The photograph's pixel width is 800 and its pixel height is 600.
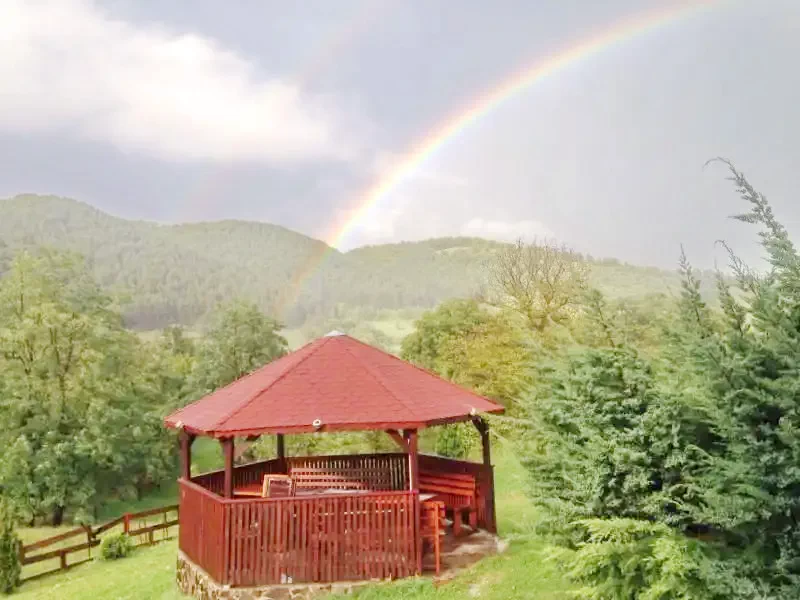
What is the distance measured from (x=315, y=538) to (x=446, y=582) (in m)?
1.84

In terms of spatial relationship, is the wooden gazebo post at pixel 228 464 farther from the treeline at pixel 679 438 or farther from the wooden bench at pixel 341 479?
the treeline at pixel 679 438

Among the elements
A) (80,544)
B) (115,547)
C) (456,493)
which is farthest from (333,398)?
(80,544)

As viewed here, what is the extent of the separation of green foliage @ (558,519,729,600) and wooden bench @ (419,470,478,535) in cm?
512

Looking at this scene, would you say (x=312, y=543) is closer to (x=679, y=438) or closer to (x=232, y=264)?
→ (x=679, y=438)

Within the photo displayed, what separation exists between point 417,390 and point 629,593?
5403mm

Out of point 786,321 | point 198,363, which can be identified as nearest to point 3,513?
point 786,321

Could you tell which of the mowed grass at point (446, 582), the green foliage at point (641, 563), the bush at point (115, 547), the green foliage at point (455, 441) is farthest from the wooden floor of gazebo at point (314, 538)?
the green foliage at point (455, 441)

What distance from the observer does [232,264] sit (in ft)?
503

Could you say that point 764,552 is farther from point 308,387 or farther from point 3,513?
point 3,513

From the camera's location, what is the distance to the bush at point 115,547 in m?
17.8

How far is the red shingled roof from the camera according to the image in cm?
959

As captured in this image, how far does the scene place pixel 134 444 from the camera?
33.3 metres

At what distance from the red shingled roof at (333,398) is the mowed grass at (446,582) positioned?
1679 mm

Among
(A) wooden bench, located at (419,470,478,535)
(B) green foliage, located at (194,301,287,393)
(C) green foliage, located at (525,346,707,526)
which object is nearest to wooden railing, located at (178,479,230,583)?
(A) wooden bench, located at (419,470,478,535)
